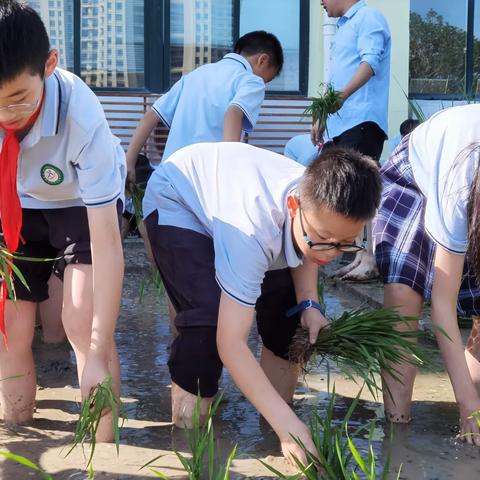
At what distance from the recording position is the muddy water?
3008 millimetres

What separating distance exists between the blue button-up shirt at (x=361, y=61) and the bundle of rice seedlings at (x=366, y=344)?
9.52 feet

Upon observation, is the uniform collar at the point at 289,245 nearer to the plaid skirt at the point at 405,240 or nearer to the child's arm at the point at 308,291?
the child's arm at the point at 308,291

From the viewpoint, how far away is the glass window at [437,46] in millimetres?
10047

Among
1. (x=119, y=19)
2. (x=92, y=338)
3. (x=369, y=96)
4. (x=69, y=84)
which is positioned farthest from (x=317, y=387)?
(x=119, y=19)

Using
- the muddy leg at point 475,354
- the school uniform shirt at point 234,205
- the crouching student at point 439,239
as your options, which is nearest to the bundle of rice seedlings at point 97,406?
the school uniform shirt at point 234,205

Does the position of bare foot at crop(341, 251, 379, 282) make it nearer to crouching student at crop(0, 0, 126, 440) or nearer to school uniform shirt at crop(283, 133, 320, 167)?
school uniform shirt at crop(283, 133, 320, 167)

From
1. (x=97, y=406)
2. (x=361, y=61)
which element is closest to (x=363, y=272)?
(x=361, y=61)

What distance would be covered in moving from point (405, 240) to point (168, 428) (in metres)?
1.10

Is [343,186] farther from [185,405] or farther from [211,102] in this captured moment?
[211,102]

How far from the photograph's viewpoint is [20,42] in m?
2.63

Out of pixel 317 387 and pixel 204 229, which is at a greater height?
pixel 204 229

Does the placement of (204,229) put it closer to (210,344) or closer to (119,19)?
(210,344)

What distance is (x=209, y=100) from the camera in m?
4.80

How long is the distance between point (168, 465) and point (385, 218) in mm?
1256
